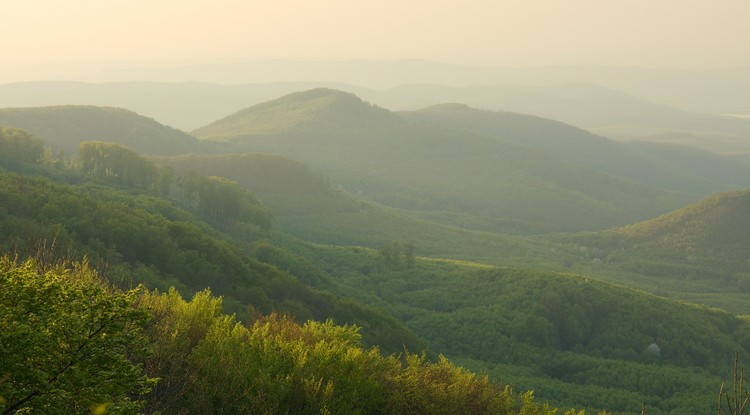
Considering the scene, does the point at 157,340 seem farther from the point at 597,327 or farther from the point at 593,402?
the point at 597,327

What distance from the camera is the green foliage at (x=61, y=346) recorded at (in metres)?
13.9

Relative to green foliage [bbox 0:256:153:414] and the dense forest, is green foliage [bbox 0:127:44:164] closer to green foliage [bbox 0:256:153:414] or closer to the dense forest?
the dense forest

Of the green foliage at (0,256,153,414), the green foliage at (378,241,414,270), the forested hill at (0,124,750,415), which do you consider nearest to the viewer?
the green foliage at (0,256,153,414)

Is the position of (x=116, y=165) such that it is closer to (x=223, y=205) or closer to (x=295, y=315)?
(x=223, y=205)

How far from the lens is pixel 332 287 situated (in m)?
110

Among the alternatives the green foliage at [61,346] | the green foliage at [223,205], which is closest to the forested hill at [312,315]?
the green foliage at [61,346]

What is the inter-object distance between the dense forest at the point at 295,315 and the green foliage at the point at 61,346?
45mm

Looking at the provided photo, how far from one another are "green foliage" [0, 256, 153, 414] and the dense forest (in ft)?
0.15

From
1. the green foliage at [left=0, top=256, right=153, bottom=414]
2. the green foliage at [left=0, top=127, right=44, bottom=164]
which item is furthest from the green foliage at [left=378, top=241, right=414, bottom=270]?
the green foliage at [left=0, top=256, right=153, bottom=414]

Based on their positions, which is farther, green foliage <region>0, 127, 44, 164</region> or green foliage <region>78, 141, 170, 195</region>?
green foliage <region>78, 141, 170, 195</region>

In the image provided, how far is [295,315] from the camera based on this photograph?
7350 centimetres

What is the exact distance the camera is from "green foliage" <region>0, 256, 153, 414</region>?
45.5 ft

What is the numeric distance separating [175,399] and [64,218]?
173ft


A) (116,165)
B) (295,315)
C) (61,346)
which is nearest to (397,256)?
(116,165)
